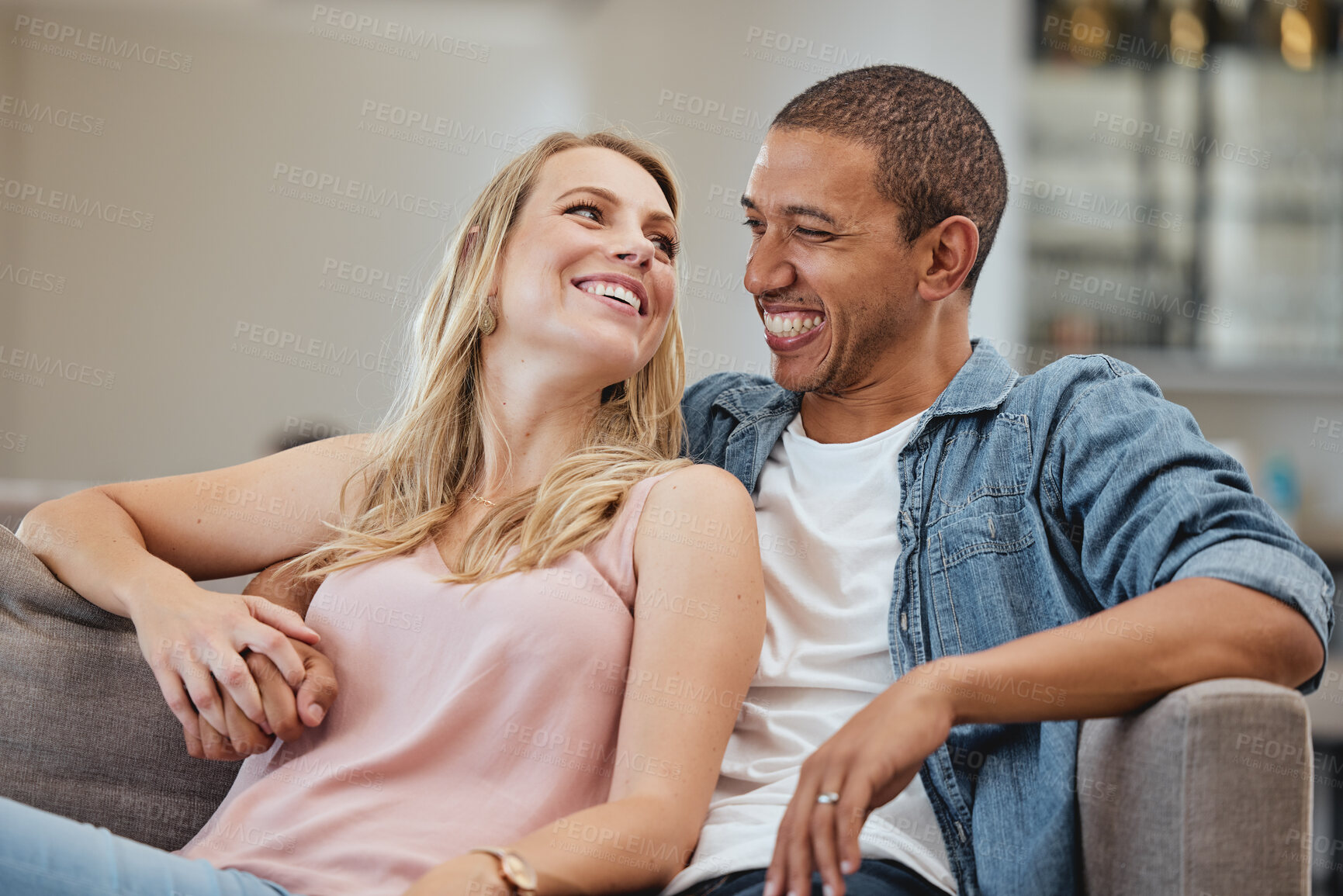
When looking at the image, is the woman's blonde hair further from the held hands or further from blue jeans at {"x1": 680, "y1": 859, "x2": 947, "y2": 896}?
blue jeans at {"x1": 680, "y1": 859, "x2": 947, "y2": 896}

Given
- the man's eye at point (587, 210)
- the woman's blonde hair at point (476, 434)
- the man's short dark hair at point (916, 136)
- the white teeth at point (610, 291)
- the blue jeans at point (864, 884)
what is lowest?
the blue jeans at point (864, 884)

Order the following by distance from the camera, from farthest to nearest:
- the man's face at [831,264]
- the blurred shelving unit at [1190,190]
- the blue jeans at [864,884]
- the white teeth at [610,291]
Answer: the blurred shelving unit at [1190,190] → the man's face at [831,264] → the white teeth at [610,291] → the blue jeans at [864,884]

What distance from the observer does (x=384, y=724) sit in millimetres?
1130

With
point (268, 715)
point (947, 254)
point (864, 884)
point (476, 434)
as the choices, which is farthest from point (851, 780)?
point (947, 254)

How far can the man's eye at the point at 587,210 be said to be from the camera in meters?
1.37

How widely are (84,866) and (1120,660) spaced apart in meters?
0.86

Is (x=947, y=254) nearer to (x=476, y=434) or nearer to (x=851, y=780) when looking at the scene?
(x=476, y=434)

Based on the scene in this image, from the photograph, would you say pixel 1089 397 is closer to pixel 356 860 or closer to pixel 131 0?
pixel 356 860

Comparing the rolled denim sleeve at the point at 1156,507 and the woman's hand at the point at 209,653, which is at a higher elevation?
the rolled denim sleeve at the point at 1156,507

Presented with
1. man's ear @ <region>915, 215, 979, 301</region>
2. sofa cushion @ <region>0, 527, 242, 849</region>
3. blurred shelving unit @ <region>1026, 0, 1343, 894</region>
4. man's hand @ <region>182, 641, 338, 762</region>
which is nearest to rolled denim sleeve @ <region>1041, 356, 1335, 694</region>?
man's ear @ <region>915, 215, 979, 301</region>

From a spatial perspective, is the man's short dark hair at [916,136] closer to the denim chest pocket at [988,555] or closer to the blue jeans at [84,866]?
the denim chest pocket at [988,555]

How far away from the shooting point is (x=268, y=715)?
3.63 ft

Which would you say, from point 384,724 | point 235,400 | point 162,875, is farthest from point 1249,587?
point 235,400

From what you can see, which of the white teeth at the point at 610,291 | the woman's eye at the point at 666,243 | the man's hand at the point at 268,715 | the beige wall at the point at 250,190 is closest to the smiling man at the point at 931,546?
the woman's eye at the point at 666,243
